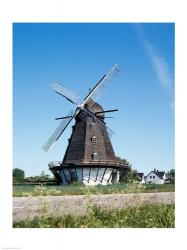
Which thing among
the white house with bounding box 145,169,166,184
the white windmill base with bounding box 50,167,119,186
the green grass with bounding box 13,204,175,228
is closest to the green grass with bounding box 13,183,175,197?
the green grass with bounding box 13,204,175,228

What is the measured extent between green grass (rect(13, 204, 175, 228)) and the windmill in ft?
38.3

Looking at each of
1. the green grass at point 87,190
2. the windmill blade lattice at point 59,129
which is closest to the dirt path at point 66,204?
the green grass at point 87,190

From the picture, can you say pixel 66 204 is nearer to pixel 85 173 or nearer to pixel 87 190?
pixel 87 190

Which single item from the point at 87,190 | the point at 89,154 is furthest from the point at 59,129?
the point at 87,190

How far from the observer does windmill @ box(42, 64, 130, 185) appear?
19.7 metres

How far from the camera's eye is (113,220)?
24.7 ft

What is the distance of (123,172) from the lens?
20.8m

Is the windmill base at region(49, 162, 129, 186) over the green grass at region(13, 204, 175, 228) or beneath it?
over

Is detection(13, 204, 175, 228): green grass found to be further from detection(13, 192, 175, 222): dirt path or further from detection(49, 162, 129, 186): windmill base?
detection(49, 162, 129, 186): windmill base

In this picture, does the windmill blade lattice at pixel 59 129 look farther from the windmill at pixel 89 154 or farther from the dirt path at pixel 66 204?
the dirt path at pixel 66 204

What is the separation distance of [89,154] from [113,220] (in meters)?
12.7
